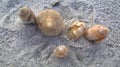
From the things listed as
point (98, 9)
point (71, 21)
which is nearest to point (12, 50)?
point (71, 21)

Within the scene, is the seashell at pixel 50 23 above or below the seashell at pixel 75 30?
above

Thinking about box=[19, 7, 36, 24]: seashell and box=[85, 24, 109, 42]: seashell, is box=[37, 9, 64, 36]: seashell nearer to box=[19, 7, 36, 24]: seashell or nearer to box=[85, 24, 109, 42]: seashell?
box=[19, 7, 36, 24]: seashell

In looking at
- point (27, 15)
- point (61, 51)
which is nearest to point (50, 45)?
point (61, 51)

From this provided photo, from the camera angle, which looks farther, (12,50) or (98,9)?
(98,9)

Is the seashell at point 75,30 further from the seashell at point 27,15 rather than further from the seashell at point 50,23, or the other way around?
the seashell at point 27,15

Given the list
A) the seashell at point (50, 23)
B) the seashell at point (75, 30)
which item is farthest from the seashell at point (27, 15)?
the seashell at point (75, 30)

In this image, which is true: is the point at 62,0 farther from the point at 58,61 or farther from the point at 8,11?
the point at 58,61
